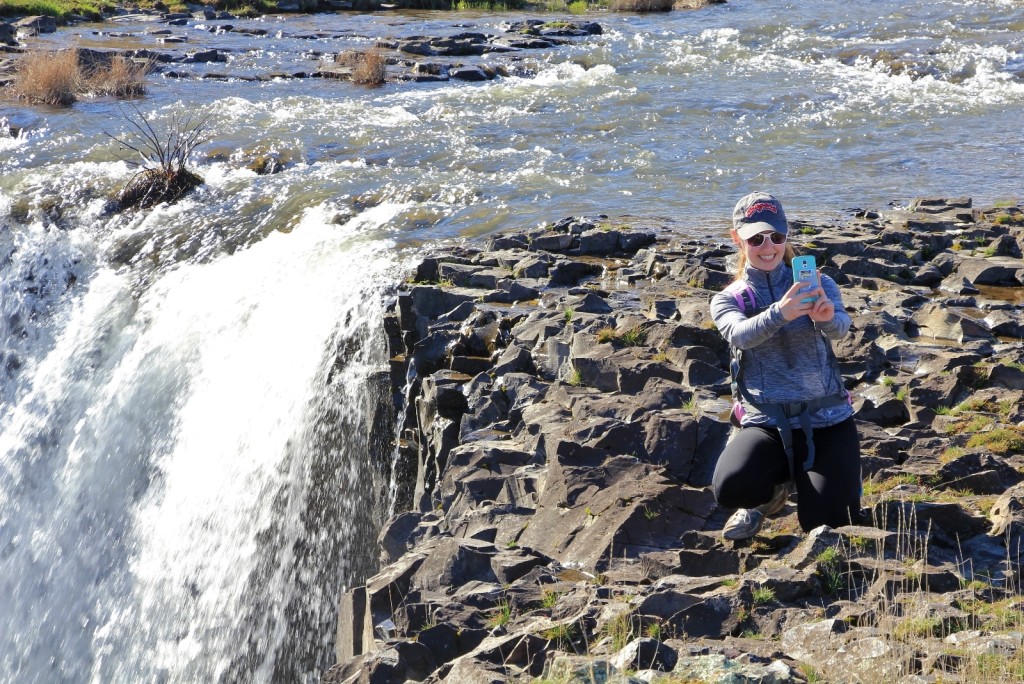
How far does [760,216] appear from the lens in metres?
5.75

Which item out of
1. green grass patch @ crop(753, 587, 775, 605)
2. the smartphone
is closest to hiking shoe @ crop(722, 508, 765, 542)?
green grass patch @ crop(753, 587, 775, 605)

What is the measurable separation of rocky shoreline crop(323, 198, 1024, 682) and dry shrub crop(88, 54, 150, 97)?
13.8 metres

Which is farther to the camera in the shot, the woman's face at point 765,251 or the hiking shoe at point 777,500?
the hiking shoe at point 777,500

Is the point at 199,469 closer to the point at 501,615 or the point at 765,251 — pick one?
the point at 501,615

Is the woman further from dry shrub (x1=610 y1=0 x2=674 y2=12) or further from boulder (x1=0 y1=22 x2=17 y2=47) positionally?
dry shrub (x1=610 y1=0 x2=674 y2=12)

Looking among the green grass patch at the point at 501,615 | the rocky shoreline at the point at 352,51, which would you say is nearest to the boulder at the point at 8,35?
the rocky shoreline at the point at 352,51

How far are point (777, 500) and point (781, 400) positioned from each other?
61 cm

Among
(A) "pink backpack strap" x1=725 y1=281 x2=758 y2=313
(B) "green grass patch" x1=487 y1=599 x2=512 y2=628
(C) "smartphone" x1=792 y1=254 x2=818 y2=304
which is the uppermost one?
(C) "smartphone" x1=792 y1=254 x2=818 y2=304

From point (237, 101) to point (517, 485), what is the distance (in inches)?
652

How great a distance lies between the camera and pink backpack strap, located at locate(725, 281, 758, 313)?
577 centimetres

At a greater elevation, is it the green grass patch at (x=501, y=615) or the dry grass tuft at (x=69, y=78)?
the dry grass tuft at (x=69, y=78)

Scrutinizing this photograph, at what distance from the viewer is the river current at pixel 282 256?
9773mm

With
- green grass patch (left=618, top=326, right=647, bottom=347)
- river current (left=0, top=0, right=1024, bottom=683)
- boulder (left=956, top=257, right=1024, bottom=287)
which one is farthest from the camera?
boulder (left=956, top=257, right=1024, bottom=287)

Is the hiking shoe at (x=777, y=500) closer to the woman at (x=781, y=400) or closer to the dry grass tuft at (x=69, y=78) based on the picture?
the woman at (x=781, y=400)
